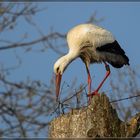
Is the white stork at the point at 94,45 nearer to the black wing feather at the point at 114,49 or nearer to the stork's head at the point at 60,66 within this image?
the black wing feather at the point at 114,49

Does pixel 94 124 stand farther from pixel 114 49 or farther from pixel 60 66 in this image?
pixel 114 49

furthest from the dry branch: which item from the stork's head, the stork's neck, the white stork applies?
the white stork

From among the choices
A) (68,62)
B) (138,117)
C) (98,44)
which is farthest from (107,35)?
(138,117)

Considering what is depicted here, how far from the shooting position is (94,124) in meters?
3.19

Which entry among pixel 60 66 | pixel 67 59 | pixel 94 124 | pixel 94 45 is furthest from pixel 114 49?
pixel 94 124

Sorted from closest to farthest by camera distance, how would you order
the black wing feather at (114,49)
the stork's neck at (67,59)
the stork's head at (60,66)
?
the stork's head at (60,66), the stork's neck at (67,59), the black wing feather at (114,49)

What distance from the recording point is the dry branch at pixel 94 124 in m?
3.19

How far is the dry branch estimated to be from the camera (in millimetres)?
3191

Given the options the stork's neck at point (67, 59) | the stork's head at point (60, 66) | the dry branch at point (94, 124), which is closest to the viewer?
the dry branch at point (94, 124)

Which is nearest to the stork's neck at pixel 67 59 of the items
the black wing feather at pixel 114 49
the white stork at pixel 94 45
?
the white stork at pixel 94 45

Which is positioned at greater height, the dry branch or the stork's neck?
the stork's neck

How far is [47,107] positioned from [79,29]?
1567 mm

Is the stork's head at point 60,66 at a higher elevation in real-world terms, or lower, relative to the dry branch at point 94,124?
higher

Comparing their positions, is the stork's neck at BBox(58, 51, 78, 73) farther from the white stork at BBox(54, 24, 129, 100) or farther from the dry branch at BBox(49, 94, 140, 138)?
the dry branch at BBox(49, 94, 140, 138)
